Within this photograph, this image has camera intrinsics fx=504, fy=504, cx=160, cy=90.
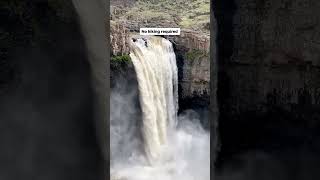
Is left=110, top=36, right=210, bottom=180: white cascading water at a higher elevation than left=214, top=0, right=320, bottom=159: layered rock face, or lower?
lower

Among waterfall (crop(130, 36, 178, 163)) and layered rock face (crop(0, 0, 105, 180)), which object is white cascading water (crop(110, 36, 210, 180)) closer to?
waterfall (crop(130, 36, 178, 163))

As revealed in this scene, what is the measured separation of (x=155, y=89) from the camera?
22188 millimetres

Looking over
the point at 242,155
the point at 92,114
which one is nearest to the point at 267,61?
the point at 242,155

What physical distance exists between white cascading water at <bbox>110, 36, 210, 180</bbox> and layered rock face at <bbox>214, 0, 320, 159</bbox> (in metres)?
16.0

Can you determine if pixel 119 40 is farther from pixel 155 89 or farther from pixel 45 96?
pixel 45 96

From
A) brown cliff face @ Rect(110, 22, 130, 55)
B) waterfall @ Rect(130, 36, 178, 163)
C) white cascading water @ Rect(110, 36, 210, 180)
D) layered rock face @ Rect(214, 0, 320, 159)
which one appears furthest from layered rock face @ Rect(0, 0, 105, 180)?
brown cliff face @ Rect(110, 22, 130, 55)

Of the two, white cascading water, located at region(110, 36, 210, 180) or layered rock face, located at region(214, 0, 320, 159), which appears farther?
white cascading water, located at region(110, 36, 210, 180)

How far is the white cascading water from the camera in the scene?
853 inches

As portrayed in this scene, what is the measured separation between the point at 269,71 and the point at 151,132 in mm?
17227

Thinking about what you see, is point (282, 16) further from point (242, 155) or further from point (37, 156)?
point (37, 156)

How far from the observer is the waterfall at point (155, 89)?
2181 cm

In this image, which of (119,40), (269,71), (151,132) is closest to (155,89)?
(151,132)

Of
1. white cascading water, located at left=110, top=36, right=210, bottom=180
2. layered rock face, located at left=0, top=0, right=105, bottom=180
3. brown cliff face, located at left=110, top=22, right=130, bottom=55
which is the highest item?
brown cliff face, located at left=110, top=22, right=130, bottom=55

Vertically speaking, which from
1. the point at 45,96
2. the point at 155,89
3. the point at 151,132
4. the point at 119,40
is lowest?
the point at 151,132
